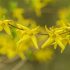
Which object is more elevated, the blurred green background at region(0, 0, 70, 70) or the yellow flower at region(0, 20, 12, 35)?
the blurred green background at region(0, 0, 70, 70)

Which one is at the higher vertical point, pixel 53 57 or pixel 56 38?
pixel 53 57

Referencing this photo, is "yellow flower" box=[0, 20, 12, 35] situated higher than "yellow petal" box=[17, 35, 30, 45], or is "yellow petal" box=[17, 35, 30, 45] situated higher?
"yellow flower" box=[0, 20, 12, 35]

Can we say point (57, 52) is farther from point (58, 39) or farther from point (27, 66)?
point (58, 39)

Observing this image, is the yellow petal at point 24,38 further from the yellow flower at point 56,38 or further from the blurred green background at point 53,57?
the blurred green background at point 53,57

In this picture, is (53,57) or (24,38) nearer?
(24,38)

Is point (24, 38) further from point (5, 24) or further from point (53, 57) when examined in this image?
point (53, 57)

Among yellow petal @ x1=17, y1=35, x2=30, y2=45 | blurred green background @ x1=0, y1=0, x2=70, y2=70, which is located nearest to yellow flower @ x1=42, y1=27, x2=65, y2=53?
yellow petal @ x1=17, y1=35, x2=30, y2=45

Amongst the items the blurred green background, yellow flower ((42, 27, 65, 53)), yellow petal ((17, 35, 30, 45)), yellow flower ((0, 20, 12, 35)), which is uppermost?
the blurred green background

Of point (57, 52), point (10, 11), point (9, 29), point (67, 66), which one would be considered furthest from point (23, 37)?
point (67, 66)

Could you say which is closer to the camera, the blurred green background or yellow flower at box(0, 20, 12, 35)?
yellow flower at box(0, 20, 12, 35)

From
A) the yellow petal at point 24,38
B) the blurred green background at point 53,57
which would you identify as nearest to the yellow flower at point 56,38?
the yellow petal at point 24,38

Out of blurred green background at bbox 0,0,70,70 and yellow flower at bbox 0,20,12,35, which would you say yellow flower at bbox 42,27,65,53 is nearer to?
yellow flower at bbox 0,20,12,35

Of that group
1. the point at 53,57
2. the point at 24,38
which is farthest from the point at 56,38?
the point at 53,57

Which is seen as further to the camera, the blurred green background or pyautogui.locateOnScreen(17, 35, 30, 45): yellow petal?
the blurred green background
